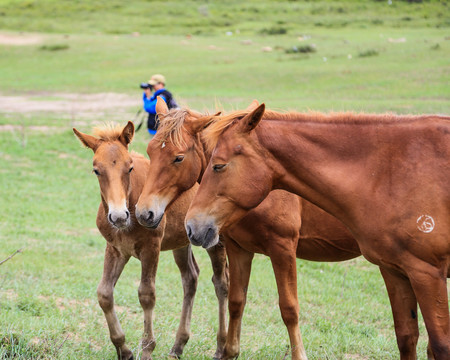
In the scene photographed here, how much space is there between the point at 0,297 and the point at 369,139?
208 inches

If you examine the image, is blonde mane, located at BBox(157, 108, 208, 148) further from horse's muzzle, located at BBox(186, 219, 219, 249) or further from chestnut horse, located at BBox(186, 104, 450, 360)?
horse's muzzle, located at BBox(186, 219, 219, 249)

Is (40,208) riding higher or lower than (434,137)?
lower

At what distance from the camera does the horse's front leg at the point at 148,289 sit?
6.26 metres

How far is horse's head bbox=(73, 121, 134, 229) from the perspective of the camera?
574cm

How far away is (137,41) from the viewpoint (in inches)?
1660

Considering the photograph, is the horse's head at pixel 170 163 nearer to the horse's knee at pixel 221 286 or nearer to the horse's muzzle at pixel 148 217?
the horse's muzzle at pixel 148 217

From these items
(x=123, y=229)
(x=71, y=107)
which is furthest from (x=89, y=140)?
(x=71, y=107)

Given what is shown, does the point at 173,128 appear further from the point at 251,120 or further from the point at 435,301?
the point at 435,301

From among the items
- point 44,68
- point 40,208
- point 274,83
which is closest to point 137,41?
point 44,68

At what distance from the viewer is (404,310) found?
509cm

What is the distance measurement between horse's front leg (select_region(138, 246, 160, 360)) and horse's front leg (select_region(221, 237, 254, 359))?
0.78 metres

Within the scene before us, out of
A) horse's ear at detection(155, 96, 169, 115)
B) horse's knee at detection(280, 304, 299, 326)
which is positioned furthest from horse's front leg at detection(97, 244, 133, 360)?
horse's knee at detection(280, 304, 299, 326)

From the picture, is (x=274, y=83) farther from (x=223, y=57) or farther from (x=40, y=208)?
(x=40, y=208)

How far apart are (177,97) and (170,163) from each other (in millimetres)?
8878
